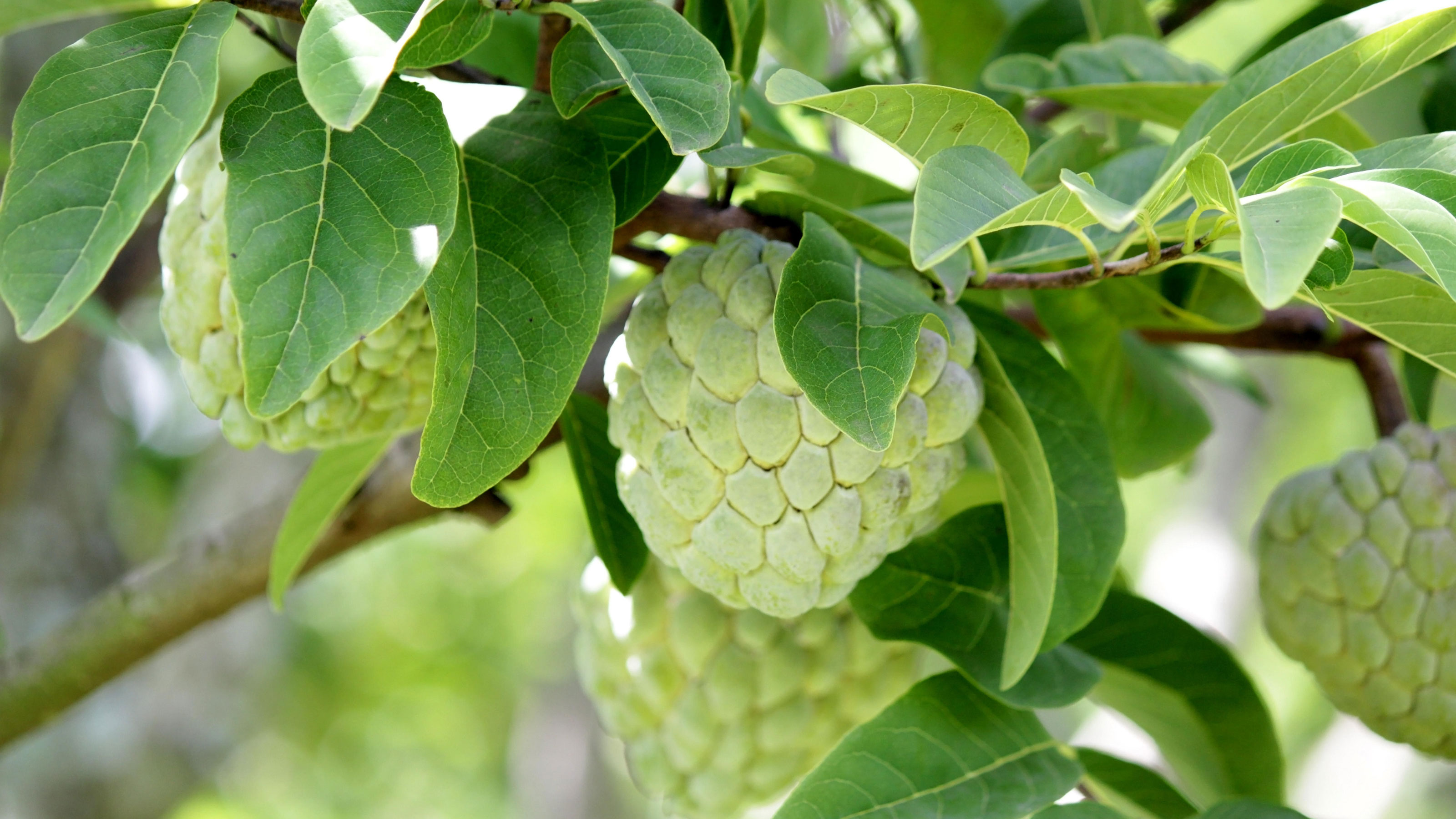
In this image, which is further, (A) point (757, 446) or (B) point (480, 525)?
(B) point (480, 525)

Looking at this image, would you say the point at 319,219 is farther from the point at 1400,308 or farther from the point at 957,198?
the point at 1400,308

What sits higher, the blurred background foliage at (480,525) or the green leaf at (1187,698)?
the green leaf at (1187,698)

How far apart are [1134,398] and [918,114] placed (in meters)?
0.82

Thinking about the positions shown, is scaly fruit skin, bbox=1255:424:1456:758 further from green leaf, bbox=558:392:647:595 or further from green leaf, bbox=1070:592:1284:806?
green leaf, bbox=558:392:647:595

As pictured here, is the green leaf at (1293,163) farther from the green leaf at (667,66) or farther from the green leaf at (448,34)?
the green leaf at (448,34)

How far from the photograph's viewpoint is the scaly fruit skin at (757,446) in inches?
34.9

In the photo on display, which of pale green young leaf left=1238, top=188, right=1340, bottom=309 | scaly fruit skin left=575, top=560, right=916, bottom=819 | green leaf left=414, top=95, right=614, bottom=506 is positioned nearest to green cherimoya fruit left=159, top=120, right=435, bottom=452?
green leaf left=414, top=95, right=614, bottom=506

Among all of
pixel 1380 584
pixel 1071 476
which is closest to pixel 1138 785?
pixel 1380 584

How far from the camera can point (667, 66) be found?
78 cm

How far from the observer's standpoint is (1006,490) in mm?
1003

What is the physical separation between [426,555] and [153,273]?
24.2 feet

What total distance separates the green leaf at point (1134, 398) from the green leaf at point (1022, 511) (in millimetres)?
357

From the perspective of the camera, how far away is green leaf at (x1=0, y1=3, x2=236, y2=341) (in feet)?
2.25

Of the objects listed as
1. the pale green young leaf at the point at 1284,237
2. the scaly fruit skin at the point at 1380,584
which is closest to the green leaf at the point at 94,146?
the pale green young leaf at the point at 1284,237
